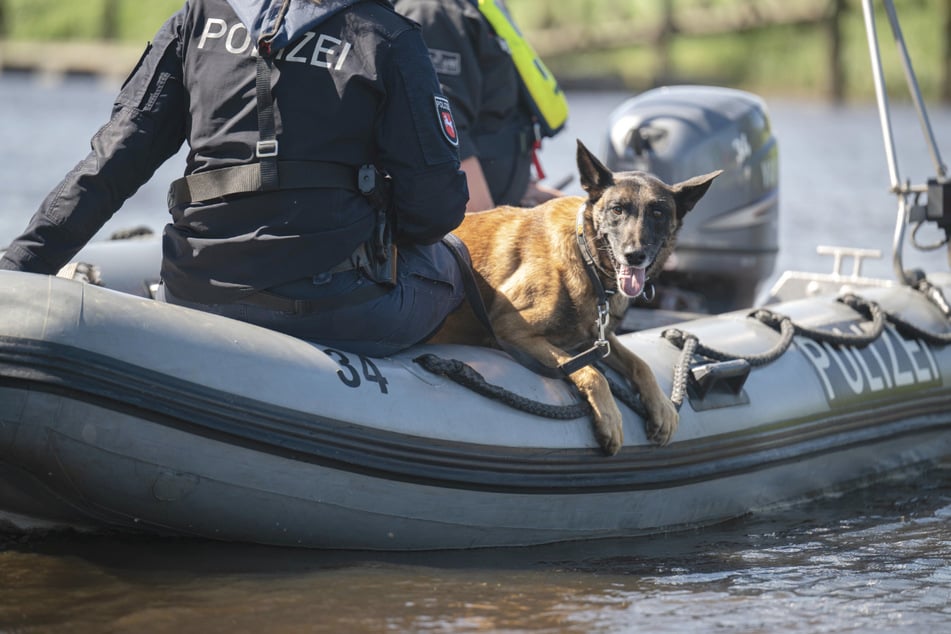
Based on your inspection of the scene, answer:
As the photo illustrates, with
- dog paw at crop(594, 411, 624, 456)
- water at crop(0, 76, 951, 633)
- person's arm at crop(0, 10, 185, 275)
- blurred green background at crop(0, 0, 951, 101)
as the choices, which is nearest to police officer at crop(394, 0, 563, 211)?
dog paw at crop(594, 411, 624, 456)

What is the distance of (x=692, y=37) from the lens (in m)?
31.8

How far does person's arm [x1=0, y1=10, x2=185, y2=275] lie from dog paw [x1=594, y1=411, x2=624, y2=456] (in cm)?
151

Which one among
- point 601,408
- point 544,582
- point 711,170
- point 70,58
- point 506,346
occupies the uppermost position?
point 70,58

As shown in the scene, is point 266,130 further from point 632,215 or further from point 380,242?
point 632,215

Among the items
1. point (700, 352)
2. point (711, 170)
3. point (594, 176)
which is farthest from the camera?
point (711, 170)

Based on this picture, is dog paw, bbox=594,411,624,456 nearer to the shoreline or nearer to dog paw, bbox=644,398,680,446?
dog paw, bbox=644,398,680,446

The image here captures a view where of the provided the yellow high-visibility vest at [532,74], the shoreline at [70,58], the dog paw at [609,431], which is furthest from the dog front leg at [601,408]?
the shoreline at [70,58]

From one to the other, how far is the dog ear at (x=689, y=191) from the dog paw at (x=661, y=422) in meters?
0.60

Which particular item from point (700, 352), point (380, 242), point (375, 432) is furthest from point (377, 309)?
point (700, 352)

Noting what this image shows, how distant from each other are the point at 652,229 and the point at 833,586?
1.17 meters

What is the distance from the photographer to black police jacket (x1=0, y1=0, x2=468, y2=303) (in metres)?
3.21

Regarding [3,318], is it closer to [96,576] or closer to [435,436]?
[96,576]

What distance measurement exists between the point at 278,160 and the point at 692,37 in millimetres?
29888

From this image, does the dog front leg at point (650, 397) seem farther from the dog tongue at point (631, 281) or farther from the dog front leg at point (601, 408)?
the dog tongue at point (631, 281)
